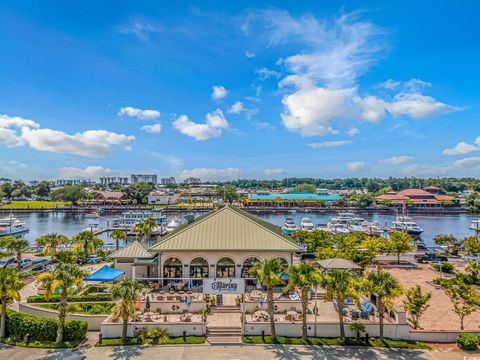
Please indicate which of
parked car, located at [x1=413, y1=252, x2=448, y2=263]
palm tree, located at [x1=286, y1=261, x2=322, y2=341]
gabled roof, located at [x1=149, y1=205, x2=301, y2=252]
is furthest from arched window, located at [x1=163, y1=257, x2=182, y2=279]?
parked car, located at [x1=413, y1=252, x2=448, y2=263]

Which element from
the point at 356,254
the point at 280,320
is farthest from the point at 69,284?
the point at 356,254

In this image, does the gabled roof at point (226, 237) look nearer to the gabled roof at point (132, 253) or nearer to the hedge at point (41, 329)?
the gabled roof at point (132, 253)

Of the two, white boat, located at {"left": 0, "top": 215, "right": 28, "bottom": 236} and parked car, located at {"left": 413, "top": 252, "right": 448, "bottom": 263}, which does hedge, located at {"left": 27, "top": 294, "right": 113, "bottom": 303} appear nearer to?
parked car, located at {"left": 413, "top": 252, "right": 448, "bottom": 263}

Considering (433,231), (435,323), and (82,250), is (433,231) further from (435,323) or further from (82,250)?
(82,250)

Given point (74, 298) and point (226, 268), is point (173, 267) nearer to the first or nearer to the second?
point (226, 268)

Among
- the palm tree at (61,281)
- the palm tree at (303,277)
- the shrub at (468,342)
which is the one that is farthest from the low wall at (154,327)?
the shrub at (468,342)

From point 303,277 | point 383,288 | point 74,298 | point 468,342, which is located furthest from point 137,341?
point 468,342
